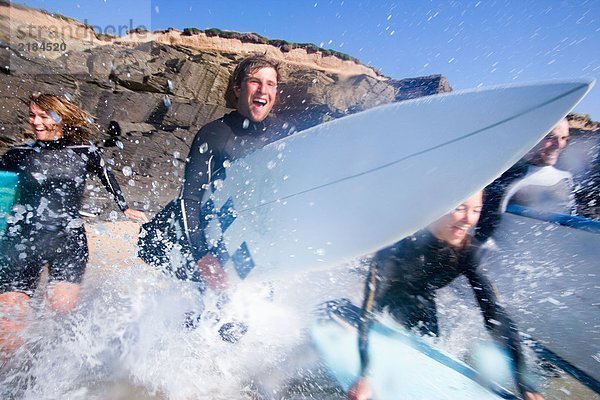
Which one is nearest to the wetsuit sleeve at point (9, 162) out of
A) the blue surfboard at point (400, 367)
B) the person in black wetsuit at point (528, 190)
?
the blue surfboard at point (400, 367)

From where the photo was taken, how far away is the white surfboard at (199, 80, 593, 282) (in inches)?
83.0

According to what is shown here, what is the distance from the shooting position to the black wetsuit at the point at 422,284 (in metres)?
1.69

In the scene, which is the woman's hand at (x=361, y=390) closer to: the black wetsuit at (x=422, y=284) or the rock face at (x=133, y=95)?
the black wetsuit at (x=422, y=284)

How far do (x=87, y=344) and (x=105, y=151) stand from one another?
29.9 feet

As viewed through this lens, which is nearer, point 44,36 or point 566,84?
point 566,84

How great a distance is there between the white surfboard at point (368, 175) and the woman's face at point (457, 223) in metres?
0.06

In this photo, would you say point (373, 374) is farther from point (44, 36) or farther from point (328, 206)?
point (44, 36)

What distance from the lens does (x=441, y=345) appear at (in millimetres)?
2234

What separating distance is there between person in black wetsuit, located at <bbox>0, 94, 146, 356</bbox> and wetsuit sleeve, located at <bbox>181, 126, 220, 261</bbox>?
581 millimetres

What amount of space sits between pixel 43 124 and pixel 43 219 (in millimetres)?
516

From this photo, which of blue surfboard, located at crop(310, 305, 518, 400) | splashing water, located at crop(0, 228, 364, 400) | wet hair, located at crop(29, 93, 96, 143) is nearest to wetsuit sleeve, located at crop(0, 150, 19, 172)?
wet hair, located at crop(29, 93, 96, 143)

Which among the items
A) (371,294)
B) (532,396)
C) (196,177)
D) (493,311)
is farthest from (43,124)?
(532,396)

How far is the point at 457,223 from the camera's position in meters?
1.98

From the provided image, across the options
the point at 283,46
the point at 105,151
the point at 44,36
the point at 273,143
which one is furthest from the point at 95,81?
the point at 283,46
